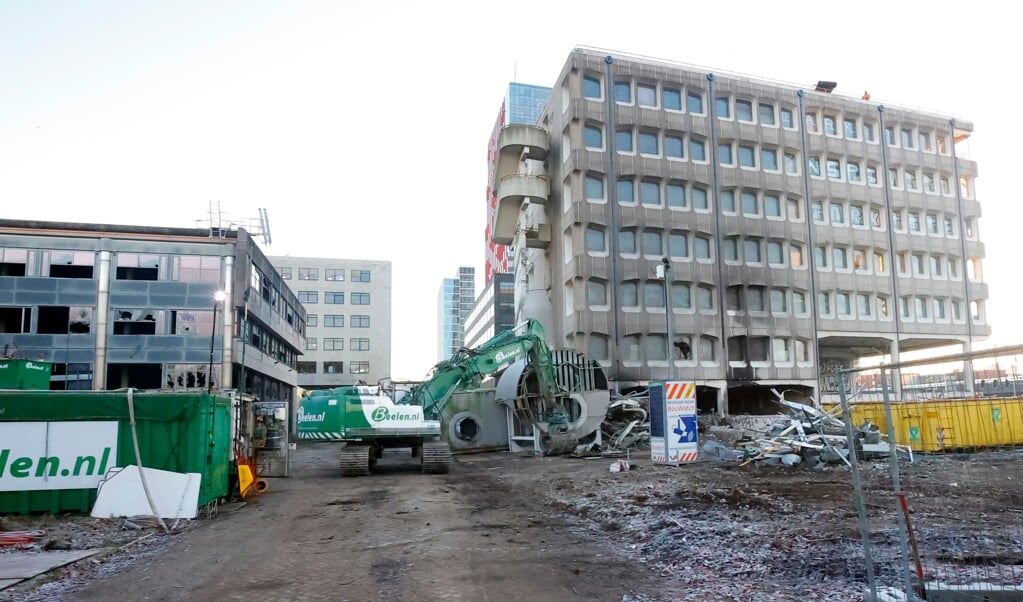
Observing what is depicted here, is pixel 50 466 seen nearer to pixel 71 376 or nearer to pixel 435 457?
pixel 435 457

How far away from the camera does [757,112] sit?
46.3 meters

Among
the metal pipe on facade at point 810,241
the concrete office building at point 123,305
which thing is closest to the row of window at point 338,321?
the concrete office building at point 123,305

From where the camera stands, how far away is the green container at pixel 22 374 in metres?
20.0

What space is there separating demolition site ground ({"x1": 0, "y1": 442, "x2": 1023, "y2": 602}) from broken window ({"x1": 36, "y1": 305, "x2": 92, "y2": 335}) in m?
27.8

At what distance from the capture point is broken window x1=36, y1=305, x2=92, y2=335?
37125 mm

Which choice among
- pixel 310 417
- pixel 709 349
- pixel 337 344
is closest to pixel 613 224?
pixel 709 349

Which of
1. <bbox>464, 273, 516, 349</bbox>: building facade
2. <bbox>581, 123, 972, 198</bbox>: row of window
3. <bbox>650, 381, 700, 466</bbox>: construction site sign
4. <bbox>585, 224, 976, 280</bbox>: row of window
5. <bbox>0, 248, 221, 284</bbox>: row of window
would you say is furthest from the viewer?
<bbox>464, 273, 516, 349</bbox>: building facade

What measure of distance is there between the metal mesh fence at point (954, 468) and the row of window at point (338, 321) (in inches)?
3544

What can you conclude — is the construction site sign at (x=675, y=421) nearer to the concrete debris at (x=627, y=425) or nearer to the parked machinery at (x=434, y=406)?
the parked machinery at (x=434, y=406)

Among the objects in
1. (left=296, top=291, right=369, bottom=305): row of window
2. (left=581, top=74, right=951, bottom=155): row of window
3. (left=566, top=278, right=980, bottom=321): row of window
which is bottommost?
(left=566, top=278, right=980, bottom=321): row of window

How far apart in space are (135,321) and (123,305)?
3.44ft

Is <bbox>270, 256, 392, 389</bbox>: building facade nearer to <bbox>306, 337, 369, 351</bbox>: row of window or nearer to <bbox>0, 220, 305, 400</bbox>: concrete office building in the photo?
<bbox>306, 337, 369, 351</bbox>: row of window

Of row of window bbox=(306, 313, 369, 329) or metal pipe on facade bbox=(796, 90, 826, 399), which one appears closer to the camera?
metal pipe on facade bbox=(796, 90, 826, 399)

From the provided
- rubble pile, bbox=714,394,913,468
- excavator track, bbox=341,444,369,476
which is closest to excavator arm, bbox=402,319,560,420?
excavator track, bbox=341,444,369,476
